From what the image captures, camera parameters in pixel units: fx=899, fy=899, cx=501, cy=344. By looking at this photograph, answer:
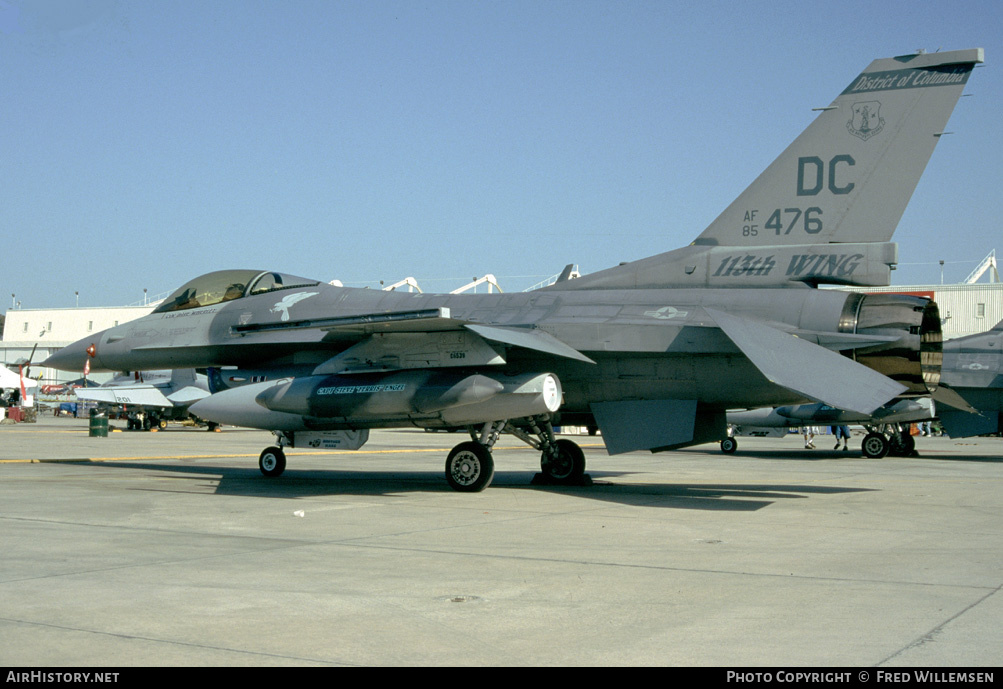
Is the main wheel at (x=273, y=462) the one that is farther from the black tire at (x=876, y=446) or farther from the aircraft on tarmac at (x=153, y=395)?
the aircraft on tarmac at (x=153, y=395)

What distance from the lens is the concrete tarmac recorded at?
4.34 metres

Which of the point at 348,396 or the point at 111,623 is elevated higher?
the point at 348,396

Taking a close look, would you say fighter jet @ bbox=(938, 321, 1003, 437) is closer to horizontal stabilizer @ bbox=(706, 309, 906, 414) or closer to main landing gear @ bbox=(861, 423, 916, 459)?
main landing gear @ bbox=(861, 423, 916, 459)

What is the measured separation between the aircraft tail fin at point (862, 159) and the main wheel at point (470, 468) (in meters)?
4.52

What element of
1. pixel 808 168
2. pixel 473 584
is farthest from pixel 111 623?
pixel 808 168

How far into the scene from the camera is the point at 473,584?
5.98m

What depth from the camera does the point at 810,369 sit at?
9.49 m

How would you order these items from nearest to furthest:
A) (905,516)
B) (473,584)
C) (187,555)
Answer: (473,584) < (187,555) < (905,516)

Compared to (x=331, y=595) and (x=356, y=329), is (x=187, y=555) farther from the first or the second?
(x=356, y=329)

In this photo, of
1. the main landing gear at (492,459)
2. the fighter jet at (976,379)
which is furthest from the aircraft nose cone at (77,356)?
the fighter jet at (976,379)

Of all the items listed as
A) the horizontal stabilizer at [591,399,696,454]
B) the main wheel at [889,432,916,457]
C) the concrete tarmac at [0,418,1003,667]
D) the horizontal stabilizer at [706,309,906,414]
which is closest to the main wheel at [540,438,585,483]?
the concrete tarmac at [0,418,1003,667]

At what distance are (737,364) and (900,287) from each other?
159 feet

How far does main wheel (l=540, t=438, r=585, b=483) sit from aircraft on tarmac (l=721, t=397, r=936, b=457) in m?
9.37

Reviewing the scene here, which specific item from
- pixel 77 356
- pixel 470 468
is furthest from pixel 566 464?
pixel 77 356
